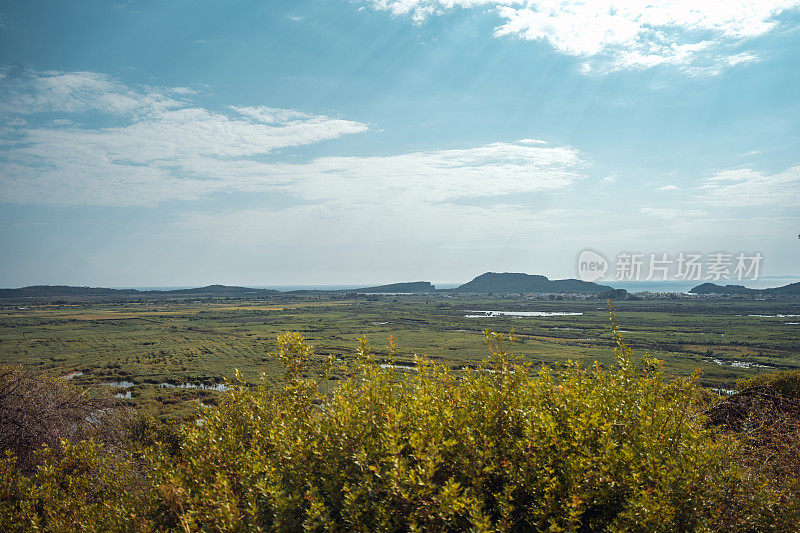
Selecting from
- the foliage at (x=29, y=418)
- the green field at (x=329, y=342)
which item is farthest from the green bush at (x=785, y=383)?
the green field at (x=329, y=342)

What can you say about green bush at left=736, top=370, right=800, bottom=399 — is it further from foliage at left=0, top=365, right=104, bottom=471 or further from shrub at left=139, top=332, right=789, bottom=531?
foliage at left=0, top=365, right=104, bottom=471

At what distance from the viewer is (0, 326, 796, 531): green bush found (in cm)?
462

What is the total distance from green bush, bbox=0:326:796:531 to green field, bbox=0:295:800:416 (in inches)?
1697

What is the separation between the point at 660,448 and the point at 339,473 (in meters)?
3.90

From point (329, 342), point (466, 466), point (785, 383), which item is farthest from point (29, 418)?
point (329, 342)

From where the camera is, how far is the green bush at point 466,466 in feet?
15.2

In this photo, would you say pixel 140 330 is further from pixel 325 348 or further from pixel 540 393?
pixel 540 393

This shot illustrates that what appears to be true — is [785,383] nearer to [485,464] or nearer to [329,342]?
[485,464]

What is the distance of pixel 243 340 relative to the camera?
113250 millimetres

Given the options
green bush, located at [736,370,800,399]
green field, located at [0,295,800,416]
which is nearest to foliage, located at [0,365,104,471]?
green bush, located at [736,370,800,399]

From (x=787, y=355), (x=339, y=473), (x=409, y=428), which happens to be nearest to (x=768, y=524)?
(x=409, y=428)

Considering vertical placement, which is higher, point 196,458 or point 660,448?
Result: point 660,448

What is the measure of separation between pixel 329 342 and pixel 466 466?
106 meters

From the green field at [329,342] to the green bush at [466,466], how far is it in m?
43.1
